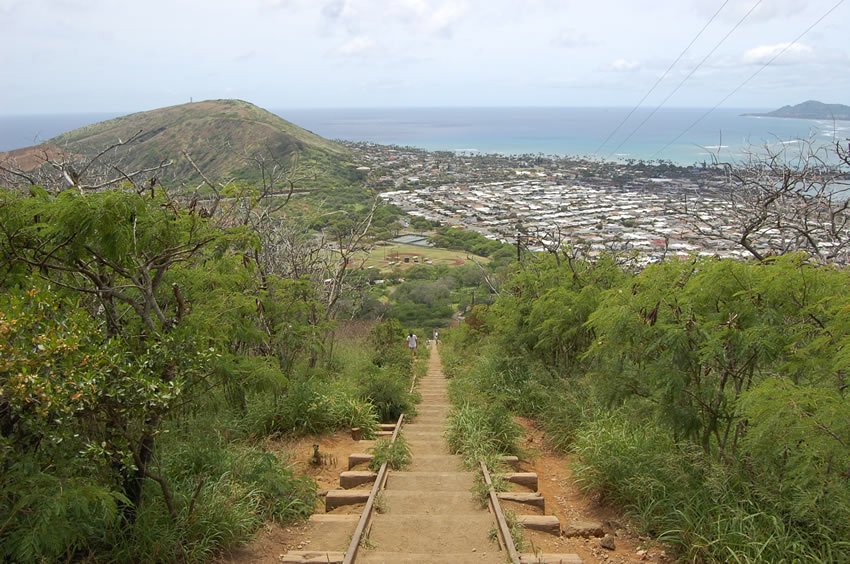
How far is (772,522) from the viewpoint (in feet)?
16.7

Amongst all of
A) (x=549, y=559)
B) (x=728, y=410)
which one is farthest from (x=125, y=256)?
(x=728, y=410)

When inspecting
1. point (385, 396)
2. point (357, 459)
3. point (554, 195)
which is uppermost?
point (554, 195)

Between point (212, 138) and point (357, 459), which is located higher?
point (212, 138)

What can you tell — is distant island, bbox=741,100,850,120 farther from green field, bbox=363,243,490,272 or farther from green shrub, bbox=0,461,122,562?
green shrub, bbox=0,461,122,562

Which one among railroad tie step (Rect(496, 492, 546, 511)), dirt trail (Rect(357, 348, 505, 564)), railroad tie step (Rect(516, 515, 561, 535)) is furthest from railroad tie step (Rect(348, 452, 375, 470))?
railroad tie step (Rect(516, 515, 561, 535))

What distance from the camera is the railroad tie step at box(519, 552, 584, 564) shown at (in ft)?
16.7

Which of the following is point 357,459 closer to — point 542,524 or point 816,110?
point 542,524

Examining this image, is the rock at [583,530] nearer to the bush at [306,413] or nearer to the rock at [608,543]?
the rock at [608,543]

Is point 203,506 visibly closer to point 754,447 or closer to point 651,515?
point 651,515

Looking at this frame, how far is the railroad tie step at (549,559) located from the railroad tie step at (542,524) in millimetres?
731

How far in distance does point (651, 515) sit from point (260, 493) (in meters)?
3.84

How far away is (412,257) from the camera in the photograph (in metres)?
52.0

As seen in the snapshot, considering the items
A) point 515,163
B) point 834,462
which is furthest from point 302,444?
point 515,163

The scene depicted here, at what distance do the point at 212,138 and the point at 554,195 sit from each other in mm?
33782
